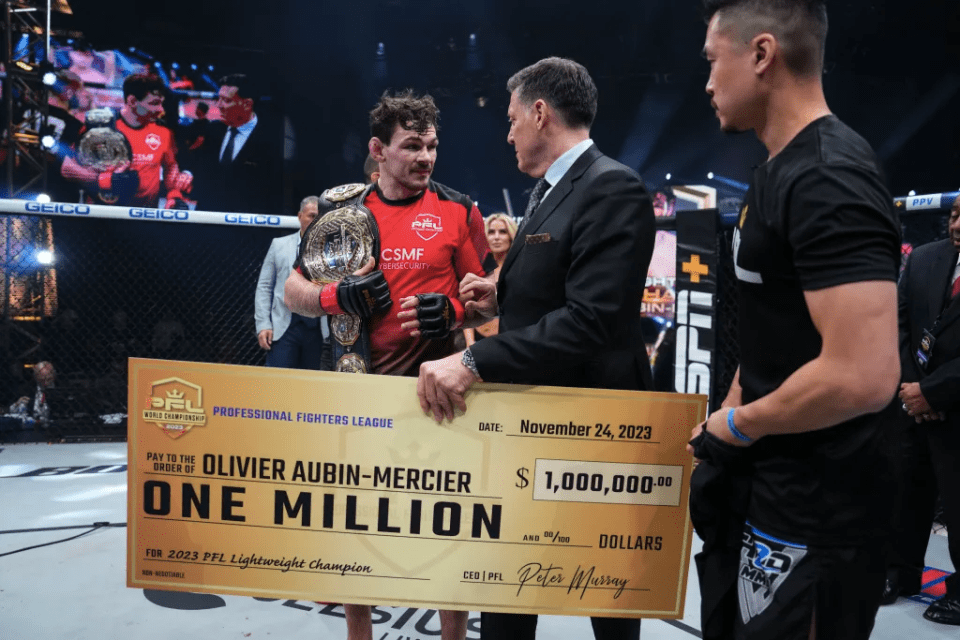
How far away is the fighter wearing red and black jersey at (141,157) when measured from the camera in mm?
12461

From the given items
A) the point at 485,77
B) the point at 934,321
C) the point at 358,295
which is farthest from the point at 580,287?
the point at 485,77

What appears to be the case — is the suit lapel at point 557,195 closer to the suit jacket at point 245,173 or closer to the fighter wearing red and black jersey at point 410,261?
the fighter wearing red and black jersey at point 410,261

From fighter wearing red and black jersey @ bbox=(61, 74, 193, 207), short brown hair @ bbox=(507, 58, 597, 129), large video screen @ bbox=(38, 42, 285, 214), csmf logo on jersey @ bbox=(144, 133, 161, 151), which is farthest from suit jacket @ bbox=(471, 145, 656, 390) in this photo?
csmf logo on jersey @ bbox=(144, 133, 161, 151)

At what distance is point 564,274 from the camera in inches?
61.8

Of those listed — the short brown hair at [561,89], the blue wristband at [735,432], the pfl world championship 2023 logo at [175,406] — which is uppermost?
the short brown hair at [561,89]

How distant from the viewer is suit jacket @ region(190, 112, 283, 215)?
44.8 ft

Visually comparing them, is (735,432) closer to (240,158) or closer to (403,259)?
(403,259)

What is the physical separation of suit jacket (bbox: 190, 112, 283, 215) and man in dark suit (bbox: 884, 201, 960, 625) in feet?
42.6

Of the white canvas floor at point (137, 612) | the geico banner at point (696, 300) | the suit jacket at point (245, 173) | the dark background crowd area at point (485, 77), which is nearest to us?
the white canvas floor at point (137, 612)

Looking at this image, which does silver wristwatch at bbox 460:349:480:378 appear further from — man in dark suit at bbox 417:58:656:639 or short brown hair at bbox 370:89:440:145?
short brown hair at bbox 370:89:440:145

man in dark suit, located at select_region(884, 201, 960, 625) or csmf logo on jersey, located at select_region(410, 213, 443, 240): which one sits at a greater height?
csmf logo on jersey, located at select_region(410, 213, 443, 240)

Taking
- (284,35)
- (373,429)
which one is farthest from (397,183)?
(284,35)

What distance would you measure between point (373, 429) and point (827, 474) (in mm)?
948

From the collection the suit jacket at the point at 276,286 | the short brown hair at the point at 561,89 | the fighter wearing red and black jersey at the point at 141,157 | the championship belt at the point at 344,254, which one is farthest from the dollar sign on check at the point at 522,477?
the fighter wearing red and black jersey at the point at 141,157
